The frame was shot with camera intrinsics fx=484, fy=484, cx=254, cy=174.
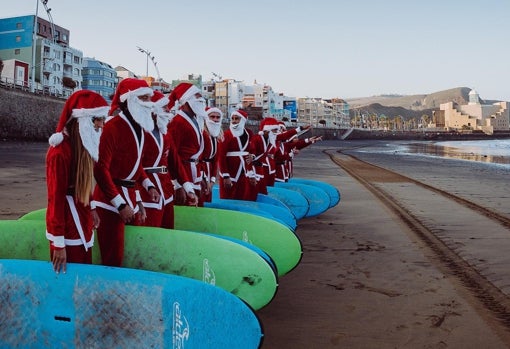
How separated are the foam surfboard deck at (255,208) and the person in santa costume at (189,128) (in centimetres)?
48

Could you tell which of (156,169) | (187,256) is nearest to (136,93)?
(156,169)

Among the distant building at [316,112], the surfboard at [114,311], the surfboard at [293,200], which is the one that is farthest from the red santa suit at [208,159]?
the distant building at [316,112]

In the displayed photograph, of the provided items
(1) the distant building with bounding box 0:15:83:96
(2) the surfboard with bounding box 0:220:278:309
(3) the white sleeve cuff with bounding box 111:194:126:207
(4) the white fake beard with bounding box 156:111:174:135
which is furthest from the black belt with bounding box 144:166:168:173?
(1) the distant building with bounding box 0:15:83:96

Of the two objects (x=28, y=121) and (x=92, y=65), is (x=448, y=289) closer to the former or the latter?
(x=28, y=121)

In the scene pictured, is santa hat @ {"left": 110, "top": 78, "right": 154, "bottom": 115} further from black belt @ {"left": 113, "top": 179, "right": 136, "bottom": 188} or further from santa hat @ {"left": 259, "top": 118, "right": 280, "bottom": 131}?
santa hat @ {"left": 259, "top": 118, "right": 280, "bottom": 131}

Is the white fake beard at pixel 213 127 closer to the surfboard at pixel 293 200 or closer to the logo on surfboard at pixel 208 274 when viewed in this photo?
the surfboard at pixel 293 200

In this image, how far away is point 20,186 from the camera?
1227 centimetres

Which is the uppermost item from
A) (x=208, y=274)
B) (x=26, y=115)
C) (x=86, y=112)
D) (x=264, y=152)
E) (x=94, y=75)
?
(x=94, y=75)

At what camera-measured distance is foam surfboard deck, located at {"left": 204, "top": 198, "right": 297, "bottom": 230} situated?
586 centimetres

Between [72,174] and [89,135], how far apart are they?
0.27 metres

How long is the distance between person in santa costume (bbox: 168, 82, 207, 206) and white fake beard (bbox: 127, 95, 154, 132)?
1.36m

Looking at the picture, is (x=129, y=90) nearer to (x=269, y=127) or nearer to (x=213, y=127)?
(x=213, y=127)

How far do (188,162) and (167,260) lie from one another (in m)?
1.87

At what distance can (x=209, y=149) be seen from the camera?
605 cm
